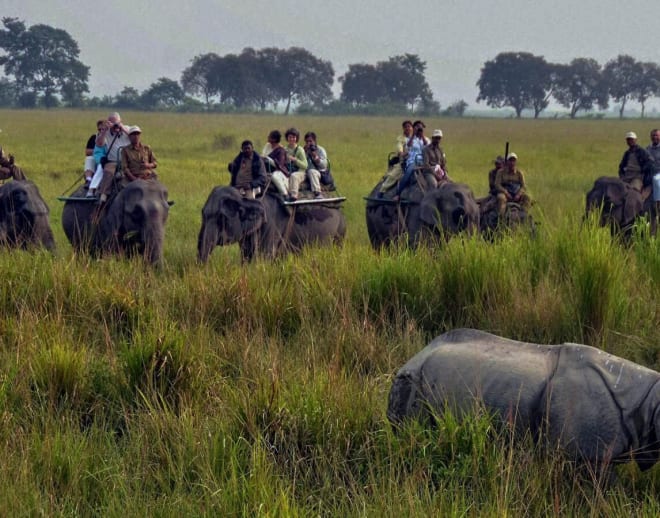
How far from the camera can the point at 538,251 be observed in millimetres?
7582

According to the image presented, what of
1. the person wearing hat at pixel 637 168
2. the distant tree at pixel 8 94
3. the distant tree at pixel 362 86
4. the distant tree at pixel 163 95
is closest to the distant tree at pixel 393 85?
the distant tree at pixel 362 86

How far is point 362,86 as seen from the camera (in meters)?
93.2

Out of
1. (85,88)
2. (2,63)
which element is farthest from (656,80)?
(2,63)

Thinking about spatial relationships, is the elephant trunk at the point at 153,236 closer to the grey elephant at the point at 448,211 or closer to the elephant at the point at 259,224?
the elephant at the point at 259,224

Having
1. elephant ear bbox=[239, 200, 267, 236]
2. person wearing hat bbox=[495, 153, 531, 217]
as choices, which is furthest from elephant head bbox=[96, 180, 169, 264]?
person wearing hat bbox=[495, 153, 531, 217]

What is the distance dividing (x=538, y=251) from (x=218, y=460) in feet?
13.5

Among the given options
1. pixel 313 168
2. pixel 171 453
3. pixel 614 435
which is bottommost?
pixel 171 453

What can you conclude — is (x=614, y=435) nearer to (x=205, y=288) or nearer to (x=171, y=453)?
(x=171, y=453)

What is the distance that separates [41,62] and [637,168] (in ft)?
243

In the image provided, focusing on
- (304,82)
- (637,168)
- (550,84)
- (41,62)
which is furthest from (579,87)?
(637,168)

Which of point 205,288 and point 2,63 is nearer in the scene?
point 205,288

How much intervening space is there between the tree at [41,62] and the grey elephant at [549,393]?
78.1 meters

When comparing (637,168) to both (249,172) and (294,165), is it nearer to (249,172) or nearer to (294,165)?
(294,165)

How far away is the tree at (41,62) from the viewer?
7812cm
